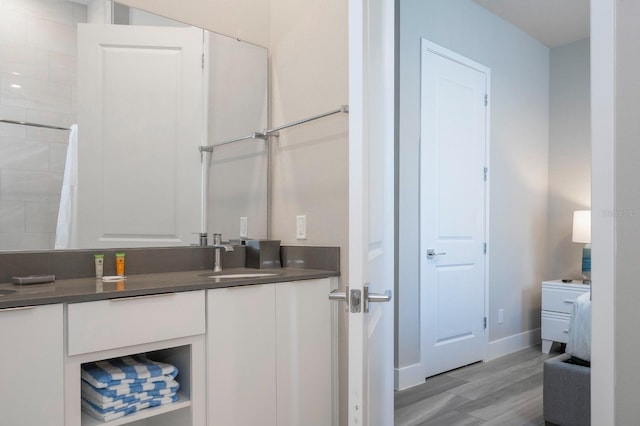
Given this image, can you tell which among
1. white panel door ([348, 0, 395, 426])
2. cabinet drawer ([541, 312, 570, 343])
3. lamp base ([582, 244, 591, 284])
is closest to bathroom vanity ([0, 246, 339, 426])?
white panel door ([348, 0, 395, 426])

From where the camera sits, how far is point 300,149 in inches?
93.9

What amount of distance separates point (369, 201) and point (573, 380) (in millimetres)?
1770

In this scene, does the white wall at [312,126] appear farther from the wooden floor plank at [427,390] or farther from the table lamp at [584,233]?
the table lamp at [584,233]

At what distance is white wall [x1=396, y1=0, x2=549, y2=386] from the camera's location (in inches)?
122

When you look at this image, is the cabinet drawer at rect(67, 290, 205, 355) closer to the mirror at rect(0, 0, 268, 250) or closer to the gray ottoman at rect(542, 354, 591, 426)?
the mirror at rect(0, 0, 268, 250)

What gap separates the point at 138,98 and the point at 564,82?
408 cm

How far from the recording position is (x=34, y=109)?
72.0 inches

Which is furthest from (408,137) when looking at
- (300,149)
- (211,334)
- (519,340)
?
(519,340)

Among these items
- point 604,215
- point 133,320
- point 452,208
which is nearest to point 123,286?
point 133,320

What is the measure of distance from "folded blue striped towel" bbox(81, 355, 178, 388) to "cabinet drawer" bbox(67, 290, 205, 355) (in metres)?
0.14

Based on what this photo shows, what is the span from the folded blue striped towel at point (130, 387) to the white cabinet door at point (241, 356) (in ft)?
0.46

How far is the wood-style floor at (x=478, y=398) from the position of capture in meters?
2.56

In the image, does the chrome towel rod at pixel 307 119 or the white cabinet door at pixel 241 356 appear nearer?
the white cabinet door at pixel 241 356

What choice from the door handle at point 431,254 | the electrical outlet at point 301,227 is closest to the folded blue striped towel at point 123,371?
the electrical outlet at point 301,227
